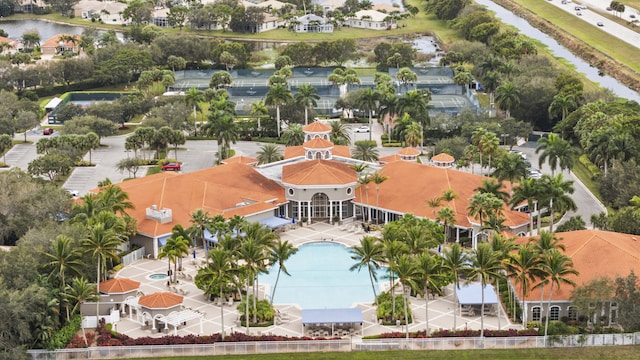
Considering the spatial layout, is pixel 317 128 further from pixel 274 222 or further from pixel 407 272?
pixel 407 272

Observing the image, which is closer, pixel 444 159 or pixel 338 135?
pixel 444 159

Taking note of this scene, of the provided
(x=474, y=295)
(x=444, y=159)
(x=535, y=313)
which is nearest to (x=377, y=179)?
(x=444, y=159)

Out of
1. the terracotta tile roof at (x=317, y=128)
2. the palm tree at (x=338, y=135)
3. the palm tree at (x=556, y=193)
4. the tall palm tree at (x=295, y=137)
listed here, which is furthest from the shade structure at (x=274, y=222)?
the palm tree at (x=556, y=193)

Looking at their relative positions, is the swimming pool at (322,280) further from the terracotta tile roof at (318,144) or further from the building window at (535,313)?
the terracotta tile roof at (318,144)

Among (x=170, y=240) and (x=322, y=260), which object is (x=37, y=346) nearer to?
(x=170, y=240)

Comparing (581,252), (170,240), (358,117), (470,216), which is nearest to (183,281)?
(170,240)

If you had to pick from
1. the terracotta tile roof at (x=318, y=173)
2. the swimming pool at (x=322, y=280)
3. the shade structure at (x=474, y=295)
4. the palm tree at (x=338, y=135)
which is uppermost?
the terracotta tile roof at (x=318, y=173)

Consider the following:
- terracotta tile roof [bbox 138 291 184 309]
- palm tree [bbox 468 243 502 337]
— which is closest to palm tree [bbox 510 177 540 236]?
palm tree [bbox 468 243 502 337]
